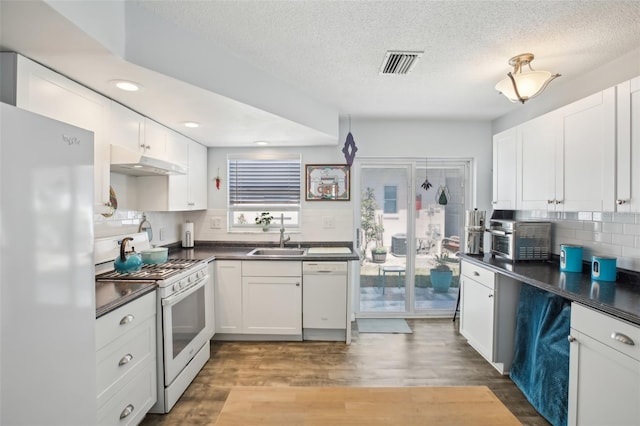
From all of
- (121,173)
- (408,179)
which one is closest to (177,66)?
(121,173)

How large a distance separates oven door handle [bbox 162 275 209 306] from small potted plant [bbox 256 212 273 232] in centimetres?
111

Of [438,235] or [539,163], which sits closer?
[539,163]

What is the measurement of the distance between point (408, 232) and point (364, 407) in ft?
10.2

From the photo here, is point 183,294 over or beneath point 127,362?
over

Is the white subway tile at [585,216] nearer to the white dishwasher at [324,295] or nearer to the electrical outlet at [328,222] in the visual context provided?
the white dishwasher at [324,295]

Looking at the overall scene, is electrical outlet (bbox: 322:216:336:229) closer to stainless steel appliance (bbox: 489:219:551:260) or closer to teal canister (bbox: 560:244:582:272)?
stainless steel appliance (bbox: 489:219:551:260)

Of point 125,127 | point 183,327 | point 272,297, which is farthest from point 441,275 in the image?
point 125,127

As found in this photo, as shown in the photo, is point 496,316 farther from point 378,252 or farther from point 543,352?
point 378,252

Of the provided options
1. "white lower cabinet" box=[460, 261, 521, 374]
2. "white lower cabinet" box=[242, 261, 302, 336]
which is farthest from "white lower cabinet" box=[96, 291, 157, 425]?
"white lower cabinet" box=[460, 261, 521, 374]

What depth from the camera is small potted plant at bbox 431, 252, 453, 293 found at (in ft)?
13.2

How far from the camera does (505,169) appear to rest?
3.13m

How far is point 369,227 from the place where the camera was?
13.0ft

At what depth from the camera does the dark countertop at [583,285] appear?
5.28 ft

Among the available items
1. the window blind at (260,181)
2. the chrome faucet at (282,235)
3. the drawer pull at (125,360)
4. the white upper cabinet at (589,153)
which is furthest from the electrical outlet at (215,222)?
the white upper cabinet at (589,153)
